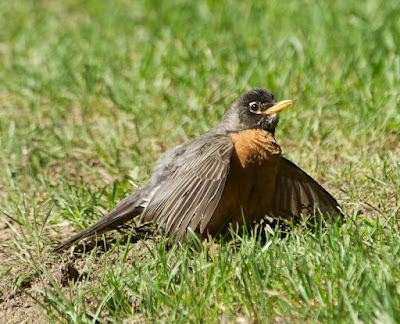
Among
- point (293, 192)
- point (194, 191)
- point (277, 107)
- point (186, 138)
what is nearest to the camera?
point (194, 191)

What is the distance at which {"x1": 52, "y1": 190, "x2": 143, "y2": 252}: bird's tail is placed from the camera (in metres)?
4.35

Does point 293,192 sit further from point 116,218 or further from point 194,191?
point 116,218

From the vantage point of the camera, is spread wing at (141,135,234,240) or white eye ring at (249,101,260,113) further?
white eye ring at (249,101,260,113)

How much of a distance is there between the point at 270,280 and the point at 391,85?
9.67 feet

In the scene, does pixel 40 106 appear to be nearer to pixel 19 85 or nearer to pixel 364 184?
pixel 19 85

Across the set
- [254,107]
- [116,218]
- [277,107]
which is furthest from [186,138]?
[116,218]

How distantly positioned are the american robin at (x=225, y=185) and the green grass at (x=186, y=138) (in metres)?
0.18

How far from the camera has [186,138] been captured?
5805mm

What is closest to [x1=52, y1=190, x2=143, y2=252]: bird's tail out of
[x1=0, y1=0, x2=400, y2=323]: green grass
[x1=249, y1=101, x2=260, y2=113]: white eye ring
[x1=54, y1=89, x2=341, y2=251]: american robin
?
[x1=54, y1=89, x2=341, y2=251]: american robin

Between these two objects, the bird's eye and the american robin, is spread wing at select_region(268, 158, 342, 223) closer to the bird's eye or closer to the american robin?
the american robin

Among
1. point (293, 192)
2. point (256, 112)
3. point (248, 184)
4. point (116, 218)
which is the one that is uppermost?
point (256, 112)

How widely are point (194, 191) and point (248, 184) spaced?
334mm

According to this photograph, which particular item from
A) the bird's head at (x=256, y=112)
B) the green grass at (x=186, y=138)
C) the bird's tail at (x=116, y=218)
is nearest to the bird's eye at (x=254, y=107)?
the bird's head at (x=256, y=112)

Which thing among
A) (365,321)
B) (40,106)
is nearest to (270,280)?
(365,321)
